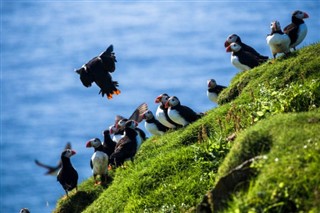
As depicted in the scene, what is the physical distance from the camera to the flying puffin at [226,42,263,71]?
24.4m

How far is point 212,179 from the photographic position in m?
16.4

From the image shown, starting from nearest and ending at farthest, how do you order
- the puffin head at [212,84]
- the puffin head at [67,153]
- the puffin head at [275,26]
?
the puffin head at [67,153] < the puffin head at [275,26] < the puffin head at [212,84]

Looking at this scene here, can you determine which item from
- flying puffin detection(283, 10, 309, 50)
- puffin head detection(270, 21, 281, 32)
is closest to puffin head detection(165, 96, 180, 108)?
puffin head detection(270, 21, 281, 32)

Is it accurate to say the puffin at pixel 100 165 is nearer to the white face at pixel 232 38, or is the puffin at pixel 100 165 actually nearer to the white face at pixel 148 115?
the white face at pixel 148 115

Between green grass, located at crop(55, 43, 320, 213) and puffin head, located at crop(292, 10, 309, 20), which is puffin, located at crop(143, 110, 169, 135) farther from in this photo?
puffin head, located at crop(292, 10, 309, 20)

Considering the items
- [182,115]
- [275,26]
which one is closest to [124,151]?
[182,115]

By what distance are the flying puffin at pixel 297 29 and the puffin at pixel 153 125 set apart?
4052 mm

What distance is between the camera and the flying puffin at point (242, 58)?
2436 cm

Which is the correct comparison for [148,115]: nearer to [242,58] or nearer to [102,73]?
[102,73]

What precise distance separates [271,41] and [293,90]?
5.81 m

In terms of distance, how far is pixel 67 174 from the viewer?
20.5 metres

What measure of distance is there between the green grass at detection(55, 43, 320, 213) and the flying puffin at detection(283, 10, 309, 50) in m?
1.06

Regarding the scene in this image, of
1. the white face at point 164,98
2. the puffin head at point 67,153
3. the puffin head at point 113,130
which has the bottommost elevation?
the puffin head at point 67,153

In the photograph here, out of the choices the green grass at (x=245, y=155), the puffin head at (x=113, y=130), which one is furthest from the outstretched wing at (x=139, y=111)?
the green grass at (x=245, y=155)
